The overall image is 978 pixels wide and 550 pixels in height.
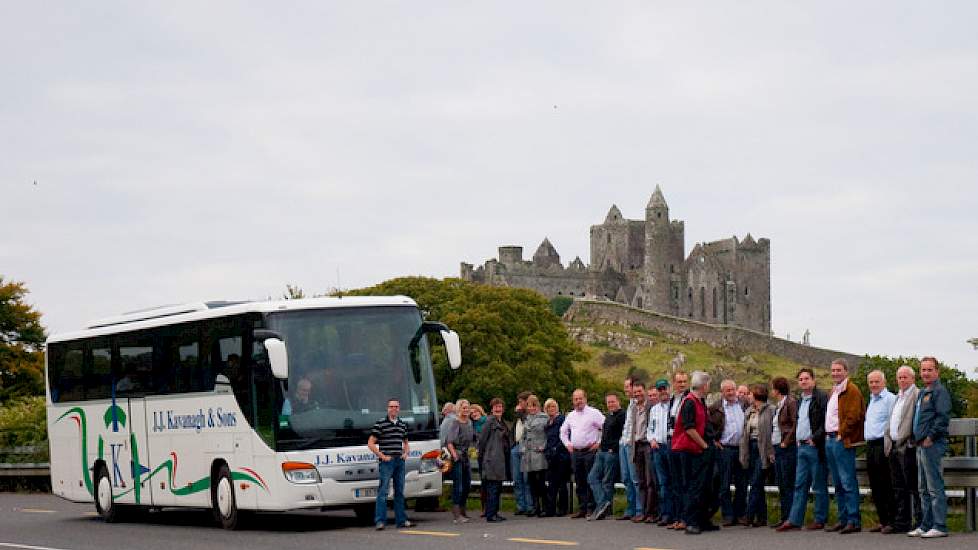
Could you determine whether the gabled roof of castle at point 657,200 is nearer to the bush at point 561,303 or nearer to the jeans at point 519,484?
the bush at point 561,303

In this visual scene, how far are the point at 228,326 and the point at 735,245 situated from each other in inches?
5871

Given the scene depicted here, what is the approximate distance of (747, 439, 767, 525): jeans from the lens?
18.4m

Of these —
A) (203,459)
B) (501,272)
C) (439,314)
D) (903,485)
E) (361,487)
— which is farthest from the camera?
(501,272)

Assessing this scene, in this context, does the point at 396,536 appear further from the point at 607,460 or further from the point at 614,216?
the point at 614,216

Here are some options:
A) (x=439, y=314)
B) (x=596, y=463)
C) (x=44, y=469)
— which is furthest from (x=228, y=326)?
(x=439, y=314)

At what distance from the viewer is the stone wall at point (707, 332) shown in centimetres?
12531

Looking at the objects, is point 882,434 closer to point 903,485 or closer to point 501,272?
Result: point 903,485

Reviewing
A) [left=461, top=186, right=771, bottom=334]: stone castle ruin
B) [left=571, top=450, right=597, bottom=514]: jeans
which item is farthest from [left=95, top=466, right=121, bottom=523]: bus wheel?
[left=461, top=186, right=771, bottom=334]: stone castle ruin

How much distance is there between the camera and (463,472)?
21.2m

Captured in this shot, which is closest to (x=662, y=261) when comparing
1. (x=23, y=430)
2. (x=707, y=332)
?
(x=707, y=332)

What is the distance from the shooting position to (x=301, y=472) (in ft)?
65.3

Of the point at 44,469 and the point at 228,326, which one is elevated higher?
the point at 228,326

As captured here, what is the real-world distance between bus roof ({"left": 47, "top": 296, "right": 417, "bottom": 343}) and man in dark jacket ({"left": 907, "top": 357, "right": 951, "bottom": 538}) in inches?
327

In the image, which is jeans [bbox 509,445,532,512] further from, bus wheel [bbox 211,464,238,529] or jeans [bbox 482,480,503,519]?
bus wheel [bbox 211,464,238,529]
